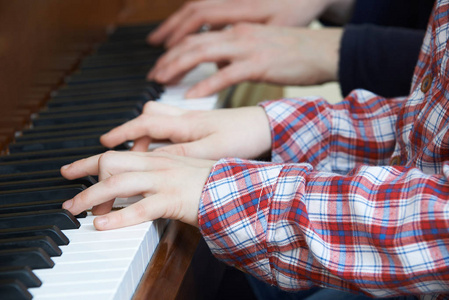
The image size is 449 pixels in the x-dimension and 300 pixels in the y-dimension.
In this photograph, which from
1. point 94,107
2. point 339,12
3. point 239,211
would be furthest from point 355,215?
point 339,12

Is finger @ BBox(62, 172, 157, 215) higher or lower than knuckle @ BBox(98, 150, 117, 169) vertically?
lower

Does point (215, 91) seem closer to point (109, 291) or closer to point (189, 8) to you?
point (189, 8)

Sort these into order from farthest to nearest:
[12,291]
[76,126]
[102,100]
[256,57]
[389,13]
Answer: [389,13], [256,57], [102,100], [76,126], [12,291]

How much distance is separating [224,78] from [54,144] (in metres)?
0.37

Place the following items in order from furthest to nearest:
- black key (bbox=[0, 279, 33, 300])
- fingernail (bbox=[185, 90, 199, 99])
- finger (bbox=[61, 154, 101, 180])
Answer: fingernail (bbox=[185, 90, 199, 99]), finger (bbox=[61, 154, 101, 180]), black key (bbox=[0, 279, 33, 300])

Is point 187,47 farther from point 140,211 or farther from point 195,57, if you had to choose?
point 140,211

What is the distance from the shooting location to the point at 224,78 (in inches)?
45.8

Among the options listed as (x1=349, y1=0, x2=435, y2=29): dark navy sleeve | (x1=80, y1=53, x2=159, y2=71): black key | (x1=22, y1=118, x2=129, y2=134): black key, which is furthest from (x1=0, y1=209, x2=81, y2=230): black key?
(x1=349, y1=0, x2=435, y2=29): dark navy sleeve

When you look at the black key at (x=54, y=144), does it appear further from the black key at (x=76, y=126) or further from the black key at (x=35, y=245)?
the black key at (x=35, y=245)

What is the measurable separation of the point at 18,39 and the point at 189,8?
0.45 meters

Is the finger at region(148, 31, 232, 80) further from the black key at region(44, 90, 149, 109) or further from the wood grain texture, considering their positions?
the wood grain texture

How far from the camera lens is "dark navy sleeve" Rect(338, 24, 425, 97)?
1218mm

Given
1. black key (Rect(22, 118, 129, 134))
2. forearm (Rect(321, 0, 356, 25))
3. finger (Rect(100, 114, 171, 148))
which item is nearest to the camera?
finger (Rect(100, 114, 171, 148))

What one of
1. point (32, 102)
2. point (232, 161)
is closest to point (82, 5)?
point (32, 102)
